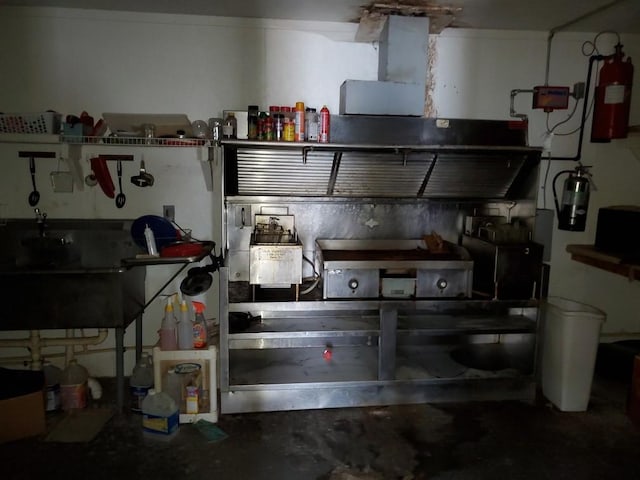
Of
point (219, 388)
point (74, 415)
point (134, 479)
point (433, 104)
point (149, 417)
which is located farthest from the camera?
point (433, 104)

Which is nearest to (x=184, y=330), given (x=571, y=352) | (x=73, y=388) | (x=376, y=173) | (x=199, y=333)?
(x=199, y=333)

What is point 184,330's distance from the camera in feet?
9.00

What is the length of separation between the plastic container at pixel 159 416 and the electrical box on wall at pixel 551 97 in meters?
3.09

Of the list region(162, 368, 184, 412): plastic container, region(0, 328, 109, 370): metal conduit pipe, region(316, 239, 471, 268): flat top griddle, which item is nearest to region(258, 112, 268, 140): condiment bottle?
region(316, 239, 471, 268): flat top griddle

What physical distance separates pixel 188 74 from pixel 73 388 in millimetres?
2084

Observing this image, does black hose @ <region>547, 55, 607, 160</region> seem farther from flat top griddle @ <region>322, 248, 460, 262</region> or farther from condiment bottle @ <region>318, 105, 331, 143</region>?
condiment bottle @ <region>318, 105, 331, 143</region>

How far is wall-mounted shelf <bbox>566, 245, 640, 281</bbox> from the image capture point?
2962 mm

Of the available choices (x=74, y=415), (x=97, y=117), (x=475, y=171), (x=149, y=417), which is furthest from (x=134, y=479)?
(x=475, y=171)

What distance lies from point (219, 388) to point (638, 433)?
245 centimetres

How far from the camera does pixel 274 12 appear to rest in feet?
9.82

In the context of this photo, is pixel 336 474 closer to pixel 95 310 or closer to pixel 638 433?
pixel 95 310

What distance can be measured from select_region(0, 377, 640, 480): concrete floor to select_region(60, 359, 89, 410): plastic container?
111 mm

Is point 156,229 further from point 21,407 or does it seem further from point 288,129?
point 21,407

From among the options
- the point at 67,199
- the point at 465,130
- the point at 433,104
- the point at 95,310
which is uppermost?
the point at 433,104
